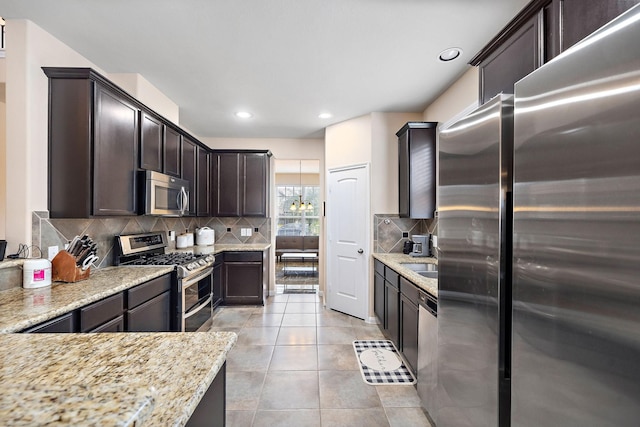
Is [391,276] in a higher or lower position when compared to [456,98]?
lower

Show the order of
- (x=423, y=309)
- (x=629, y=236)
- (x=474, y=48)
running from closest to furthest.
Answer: (x=629, y=236), (x=423, y=309), (x=474, y=48)

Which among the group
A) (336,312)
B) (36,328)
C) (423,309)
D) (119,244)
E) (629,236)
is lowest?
(336,312)

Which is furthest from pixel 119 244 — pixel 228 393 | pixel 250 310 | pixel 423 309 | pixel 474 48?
pixel 474 48

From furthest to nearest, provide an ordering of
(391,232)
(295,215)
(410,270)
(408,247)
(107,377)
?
1. (295,215)
2. (391,232)
3. (408,247)
4. (410,270)
5. (107,377)

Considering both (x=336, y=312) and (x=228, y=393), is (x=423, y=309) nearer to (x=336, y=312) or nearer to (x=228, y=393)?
(x=228, y=393)

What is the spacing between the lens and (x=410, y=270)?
8.32 feet

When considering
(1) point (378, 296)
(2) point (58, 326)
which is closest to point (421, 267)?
(1) point (378, 296)

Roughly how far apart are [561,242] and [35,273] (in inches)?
105

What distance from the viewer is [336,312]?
4.02 metres

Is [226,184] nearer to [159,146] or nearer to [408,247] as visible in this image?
[159,146]

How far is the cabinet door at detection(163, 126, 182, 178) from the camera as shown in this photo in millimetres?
2967

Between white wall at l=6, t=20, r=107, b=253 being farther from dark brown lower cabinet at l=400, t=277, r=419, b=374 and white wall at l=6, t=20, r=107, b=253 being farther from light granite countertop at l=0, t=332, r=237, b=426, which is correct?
dark brown lower cabinet at l=400, t=277, r=419, b=374

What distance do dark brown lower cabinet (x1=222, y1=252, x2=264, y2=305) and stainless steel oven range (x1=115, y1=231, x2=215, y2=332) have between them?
776mm

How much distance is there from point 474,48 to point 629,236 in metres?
2.23
